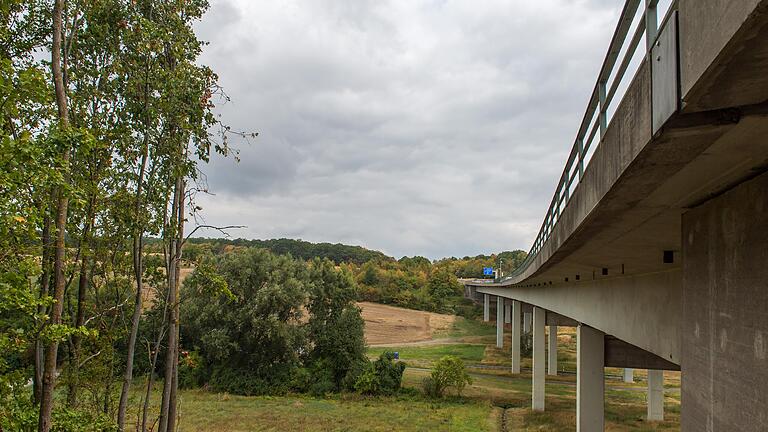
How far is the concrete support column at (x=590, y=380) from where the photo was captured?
17266 millimetres

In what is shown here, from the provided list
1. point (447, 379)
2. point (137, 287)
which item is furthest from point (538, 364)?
point (137, 287)

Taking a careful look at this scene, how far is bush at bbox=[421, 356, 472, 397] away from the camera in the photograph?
35.8 m

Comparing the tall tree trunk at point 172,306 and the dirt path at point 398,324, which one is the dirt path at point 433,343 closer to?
the dirt path at point 398,324

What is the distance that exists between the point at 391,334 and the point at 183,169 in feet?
194

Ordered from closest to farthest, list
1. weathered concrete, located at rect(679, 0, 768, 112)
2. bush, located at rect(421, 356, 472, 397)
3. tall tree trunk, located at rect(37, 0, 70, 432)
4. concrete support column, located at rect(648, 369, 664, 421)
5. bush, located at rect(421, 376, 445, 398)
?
1. weathered concrete, located at rect(679, 0, 768, 112)
2. tall tree trunk, located at rect(37, 0, 70, 432)
3. concrete support column, located at rect(648, 369, 664, 421)
4. bush, located at rect(421, 356, 472, 397)
5. bush, located at rect(421, 376, 445, 398)

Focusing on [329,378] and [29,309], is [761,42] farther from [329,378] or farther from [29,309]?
[329,378]

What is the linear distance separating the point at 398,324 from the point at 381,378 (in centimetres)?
3926

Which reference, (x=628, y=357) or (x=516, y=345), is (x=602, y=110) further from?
(x=516, y=345)

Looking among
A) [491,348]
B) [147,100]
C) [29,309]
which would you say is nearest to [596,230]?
[29,309]

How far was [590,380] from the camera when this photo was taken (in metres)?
17.4

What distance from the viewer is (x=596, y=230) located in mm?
7016

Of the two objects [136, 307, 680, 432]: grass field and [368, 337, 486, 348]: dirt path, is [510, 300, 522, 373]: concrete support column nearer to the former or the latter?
[136, 307, 680, 432]: grass field

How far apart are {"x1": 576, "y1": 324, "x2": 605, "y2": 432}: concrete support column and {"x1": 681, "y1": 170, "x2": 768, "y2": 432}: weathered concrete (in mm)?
12204

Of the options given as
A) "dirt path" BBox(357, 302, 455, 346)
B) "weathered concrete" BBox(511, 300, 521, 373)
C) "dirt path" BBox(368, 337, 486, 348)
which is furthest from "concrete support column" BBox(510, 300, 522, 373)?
"dirt path" BBox(357, 302, 455, 346)
